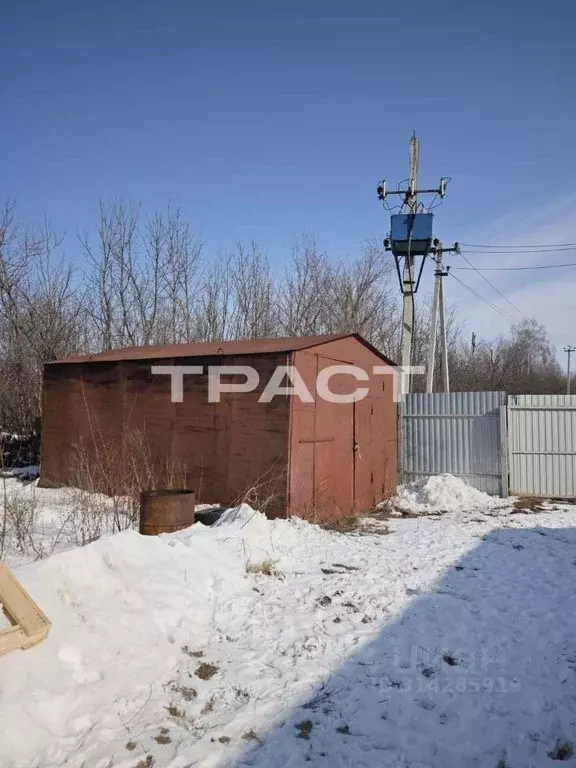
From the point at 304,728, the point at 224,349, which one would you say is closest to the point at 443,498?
the point at 224,349

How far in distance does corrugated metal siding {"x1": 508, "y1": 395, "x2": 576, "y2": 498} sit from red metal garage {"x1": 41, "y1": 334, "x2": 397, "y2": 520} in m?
2.64

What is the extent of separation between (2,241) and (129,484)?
440 inches

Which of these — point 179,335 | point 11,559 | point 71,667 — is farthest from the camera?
point 179,335

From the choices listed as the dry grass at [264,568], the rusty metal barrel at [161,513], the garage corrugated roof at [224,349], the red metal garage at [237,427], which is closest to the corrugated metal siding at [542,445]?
the red metal garage at [237,427]

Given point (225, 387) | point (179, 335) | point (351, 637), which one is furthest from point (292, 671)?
point (179, 335)

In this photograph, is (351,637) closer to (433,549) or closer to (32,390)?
(433,549)

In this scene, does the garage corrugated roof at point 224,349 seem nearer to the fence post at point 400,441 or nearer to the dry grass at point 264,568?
the fence post at point 400,441

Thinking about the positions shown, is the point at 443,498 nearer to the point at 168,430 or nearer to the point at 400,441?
the point at 400,441

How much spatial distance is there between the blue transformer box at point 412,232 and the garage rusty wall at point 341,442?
15.6ft

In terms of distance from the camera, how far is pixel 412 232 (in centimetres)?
1390

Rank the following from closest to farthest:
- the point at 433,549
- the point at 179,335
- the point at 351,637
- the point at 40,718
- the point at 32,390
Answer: the point at 40,718 → the point at 351,637 → the point at 433,549 → the point at 32,390 → the point at 179,335

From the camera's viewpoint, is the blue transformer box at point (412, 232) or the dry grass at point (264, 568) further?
the blue transformer box at point (412, 232)

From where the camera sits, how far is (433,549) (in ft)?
21.8

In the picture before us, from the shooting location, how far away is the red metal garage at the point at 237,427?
7.53 m
